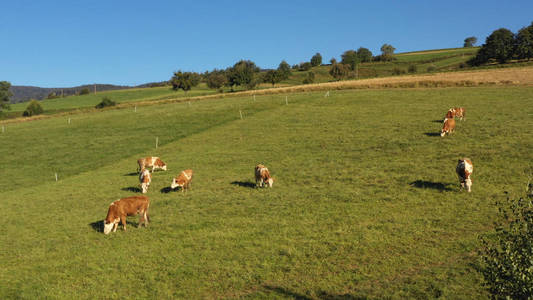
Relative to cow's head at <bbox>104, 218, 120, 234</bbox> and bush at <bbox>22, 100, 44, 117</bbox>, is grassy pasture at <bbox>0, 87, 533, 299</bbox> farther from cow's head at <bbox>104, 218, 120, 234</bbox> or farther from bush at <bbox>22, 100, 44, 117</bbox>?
bush at <bbox>22, 100, 44, 117</bbox>

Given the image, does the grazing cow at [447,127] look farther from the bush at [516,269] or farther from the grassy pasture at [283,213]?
the bush at [516,269]

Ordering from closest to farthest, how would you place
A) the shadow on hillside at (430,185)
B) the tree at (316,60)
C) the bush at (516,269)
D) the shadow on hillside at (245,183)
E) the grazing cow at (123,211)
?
the bush at (516,269), the grazing cow at (123,211), the shadow on hillside at (430,185), the shadow on hillside at (245,183), the tree at (316,60)

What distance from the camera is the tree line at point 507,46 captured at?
310 ft

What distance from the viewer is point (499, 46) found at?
98625 millimetres

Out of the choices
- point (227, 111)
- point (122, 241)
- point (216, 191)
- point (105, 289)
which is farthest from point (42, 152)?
point (105, 289)

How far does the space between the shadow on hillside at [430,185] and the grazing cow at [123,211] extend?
1442 cm

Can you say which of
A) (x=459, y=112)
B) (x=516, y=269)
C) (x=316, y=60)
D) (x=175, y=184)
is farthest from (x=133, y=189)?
(x=316, y=60)

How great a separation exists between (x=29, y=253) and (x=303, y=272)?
1143 centimetres

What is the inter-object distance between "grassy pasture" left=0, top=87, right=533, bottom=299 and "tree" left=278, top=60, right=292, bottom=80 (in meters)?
89.5

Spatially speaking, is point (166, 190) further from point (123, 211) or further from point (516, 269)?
point (516, 269)

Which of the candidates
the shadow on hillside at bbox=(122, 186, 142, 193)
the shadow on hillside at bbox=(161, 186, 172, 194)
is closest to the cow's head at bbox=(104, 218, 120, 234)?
the shadow on hillside at bbox=(161, 186, 172, 194)

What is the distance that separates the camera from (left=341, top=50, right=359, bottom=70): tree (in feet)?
467

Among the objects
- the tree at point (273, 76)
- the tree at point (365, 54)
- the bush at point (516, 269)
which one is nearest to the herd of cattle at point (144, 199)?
the bush at point (516, 269)

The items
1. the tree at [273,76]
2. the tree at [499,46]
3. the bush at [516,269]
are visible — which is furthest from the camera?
the tree at [273,76]
